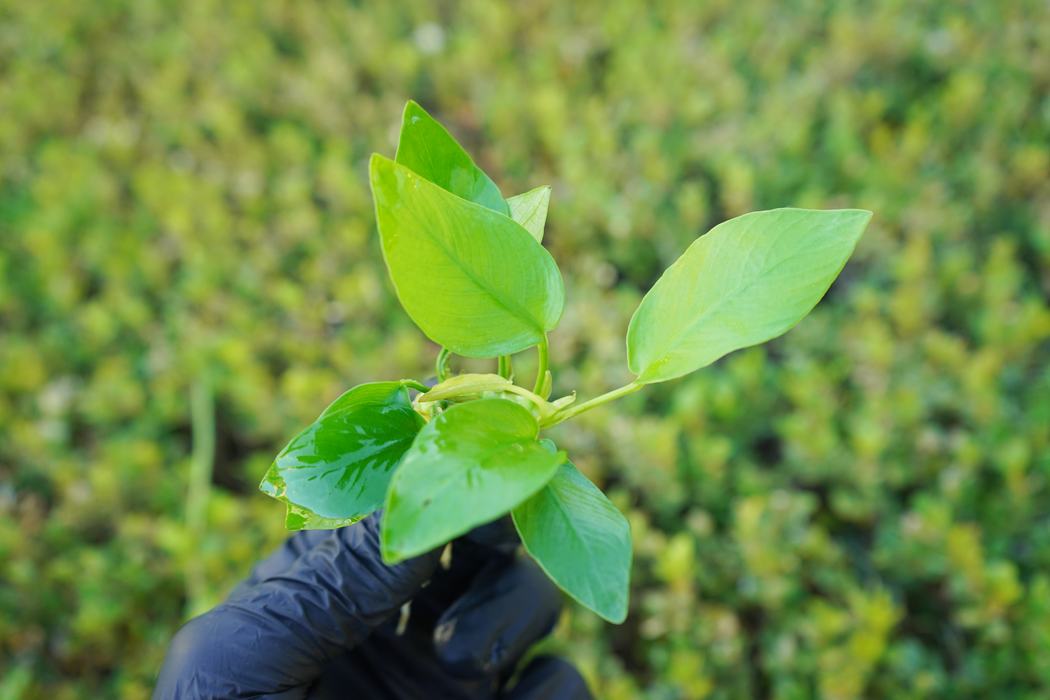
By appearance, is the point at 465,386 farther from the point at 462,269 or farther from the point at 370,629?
the point at 370,629

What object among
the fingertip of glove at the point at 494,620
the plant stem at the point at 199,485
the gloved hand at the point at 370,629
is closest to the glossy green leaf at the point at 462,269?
the gloved hand at the point at 370,629

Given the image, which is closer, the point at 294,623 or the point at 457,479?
the point at 457,479

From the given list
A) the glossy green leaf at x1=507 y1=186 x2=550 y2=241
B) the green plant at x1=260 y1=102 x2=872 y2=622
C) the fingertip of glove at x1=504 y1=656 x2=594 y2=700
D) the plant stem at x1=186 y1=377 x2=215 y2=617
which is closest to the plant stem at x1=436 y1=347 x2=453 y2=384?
the green plant at x1=260 y1=102 x2=872 y2=622

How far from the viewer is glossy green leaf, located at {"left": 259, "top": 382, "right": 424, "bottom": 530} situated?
1.63ft

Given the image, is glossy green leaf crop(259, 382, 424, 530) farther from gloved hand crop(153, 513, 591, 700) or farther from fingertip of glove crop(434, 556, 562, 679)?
fingertip of glove crop(434, 556, 562, 679)

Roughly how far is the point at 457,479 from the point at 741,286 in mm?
247

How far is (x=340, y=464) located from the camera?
0.51 meters

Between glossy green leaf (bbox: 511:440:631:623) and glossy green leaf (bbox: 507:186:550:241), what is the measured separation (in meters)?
0.21

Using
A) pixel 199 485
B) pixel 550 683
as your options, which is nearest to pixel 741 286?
pixel 550 683

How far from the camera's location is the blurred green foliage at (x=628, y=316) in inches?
43.6

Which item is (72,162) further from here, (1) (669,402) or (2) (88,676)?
(1) (669,402)

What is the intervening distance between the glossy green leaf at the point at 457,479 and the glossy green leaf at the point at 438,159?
21 centimetres

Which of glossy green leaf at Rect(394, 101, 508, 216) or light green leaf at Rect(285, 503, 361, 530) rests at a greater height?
glossy green leaf at Rect(394, 101, 508, 216)

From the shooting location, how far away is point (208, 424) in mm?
1400
